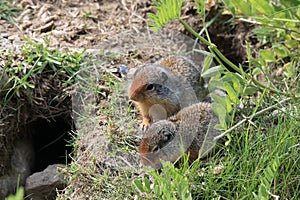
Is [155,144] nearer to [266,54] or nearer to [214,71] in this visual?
[214,71]

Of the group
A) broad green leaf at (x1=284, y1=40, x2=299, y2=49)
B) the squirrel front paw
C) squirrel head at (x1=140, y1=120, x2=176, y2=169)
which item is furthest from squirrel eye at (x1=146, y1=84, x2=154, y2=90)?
broad green leaf at (x1=284, y1=40, x2=299, y2=49)

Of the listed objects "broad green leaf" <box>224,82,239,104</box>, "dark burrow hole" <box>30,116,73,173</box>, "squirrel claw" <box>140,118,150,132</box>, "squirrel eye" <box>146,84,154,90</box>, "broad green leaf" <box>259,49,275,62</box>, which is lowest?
"dark burrow hole" <box>30,116,73,173</box>

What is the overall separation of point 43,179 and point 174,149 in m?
1.51

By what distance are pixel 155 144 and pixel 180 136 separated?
0.75ft

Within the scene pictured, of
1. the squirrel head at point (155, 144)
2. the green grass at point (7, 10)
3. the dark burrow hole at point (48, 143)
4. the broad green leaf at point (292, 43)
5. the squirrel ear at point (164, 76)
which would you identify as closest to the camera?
the squirrel head at point (155, 144)

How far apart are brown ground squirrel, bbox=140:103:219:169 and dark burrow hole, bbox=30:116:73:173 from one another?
5.91ft

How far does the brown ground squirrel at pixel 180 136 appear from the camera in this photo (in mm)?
4262

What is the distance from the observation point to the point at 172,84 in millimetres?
5020

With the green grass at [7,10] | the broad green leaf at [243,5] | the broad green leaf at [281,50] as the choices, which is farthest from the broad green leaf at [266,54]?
the green grass at [7,10]

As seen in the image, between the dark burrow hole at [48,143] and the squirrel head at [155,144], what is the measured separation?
1816 mm

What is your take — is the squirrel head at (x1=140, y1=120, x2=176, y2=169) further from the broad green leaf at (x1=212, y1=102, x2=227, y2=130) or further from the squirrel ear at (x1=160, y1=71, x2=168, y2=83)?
the squirrel ear at (x1=160, y1=71, x2=168, y2=83)

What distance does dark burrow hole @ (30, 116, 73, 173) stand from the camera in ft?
19.6

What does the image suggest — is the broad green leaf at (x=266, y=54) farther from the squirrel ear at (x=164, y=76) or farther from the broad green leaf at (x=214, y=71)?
the squirrel ear at (x=164, y=76)

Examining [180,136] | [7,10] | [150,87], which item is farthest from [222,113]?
[7,10]
